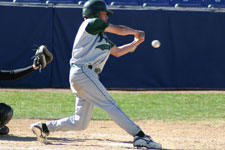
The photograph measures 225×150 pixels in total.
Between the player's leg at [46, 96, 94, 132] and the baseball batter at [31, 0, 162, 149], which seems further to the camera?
the player's leg at [46, 96, 94, 132]

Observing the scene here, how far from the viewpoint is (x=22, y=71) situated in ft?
20.6

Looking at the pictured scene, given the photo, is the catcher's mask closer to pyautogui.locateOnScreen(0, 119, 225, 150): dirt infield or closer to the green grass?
pyautogui.locateOnScreen(0, 119, 225, 150): dirt infield

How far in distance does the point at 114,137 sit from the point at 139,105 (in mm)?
4125

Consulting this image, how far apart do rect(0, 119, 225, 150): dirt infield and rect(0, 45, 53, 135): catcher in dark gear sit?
256 millimetres

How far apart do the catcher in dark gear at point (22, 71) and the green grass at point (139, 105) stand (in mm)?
2157

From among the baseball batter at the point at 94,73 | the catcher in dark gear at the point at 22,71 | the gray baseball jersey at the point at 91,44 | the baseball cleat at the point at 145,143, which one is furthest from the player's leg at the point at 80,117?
the catcher in dark gear at the point at 22,71

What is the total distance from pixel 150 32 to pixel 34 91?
3654 millimetres

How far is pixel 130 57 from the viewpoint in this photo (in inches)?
545

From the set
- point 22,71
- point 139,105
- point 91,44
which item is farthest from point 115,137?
point 139,105

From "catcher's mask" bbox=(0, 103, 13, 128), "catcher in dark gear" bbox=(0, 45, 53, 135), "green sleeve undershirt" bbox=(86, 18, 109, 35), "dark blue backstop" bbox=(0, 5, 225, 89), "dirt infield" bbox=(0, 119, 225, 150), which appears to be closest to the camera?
"green sleeve undershirt" bbox=(86, 18, 109, 35)

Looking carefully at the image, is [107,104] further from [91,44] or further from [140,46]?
[140,46]

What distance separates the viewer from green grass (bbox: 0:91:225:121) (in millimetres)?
9350

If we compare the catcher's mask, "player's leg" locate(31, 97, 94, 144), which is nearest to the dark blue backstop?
the catcher's mask

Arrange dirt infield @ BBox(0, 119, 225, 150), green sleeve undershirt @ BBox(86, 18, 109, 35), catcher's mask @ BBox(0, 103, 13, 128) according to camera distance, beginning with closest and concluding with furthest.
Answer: green sleeve undershirt @ BBox(86, 18, 109, 35)
dirt infield @ BBox(0, 119, 225, 150)
catcher's mask @ BBox(0, 103, 13, 128)
